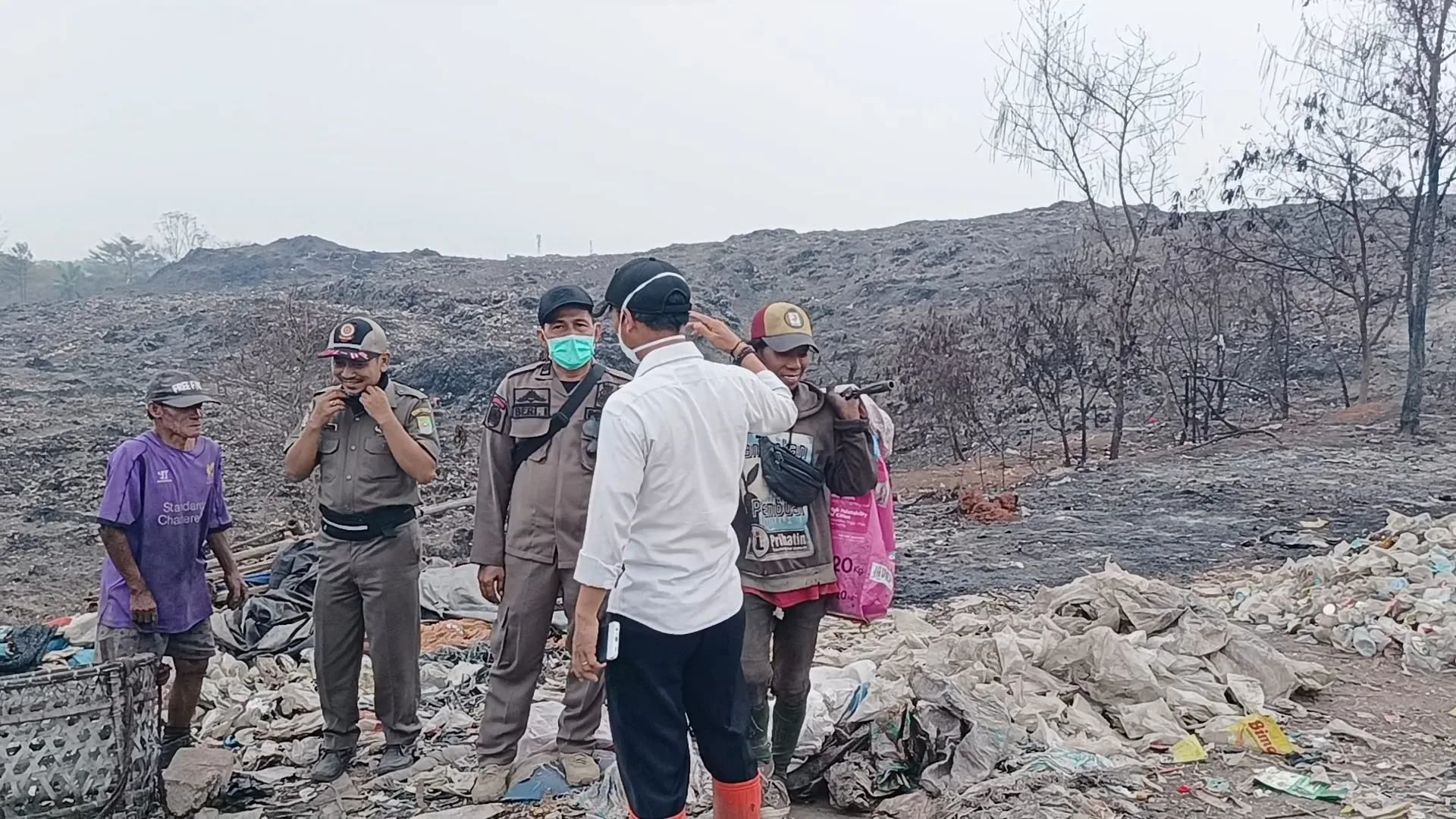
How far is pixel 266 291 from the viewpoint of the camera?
3331 centimetres

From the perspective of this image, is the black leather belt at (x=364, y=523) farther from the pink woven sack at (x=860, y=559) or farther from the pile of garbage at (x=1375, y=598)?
the pile of garbage at (x=1375, y=598)

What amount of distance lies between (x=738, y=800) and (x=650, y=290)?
4.45ft

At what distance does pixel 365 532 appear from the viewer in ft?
13.4

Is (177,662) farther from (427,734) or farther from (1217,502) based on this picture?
(1217,502)

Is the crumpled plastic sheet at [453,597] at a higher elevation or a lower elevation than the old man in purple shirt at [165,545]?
lower

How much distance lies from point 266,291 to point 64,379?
10797 mm

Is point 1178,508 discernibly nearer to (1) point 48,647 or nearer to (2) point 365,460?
(2) point 365,460

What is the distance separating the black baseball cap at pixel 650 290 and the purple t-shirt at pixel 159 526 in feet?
7.50

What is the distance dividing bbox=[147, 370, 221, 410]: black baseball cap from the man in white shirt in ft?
7.21

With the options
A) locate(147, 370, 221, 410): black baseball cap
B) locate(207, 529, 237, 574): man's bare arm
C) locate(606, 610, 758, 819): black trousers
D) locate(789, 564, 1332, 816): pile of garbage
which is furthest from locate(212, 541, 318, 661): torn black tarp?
locate(606, 610, 758, 819): black trousers

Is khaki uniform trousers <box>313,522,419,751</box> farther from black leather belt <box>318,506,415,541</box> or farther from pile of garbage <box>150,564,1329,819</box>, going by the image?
pile of garbage <box>150,564,1329,819</box>

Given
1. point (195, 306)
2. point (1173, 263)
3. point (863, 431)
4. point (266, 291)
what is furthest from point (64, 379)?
point (863, 431)

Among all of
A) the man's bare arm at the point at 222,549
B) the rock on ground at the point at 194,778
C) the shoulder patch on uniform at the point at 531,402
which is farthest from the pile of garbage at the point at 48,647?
the shoulder patch on uniform at the point at 531,402

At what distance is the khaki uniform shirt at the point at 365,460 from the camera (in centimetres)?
407
